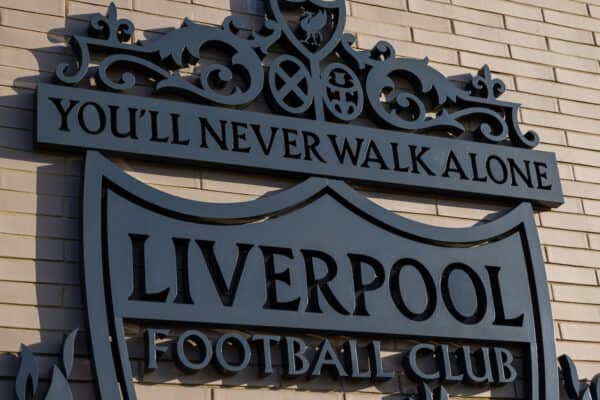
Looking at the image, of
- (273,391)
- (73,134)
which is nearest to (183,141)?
(73,134)

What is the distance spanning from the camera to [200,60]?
390 cm

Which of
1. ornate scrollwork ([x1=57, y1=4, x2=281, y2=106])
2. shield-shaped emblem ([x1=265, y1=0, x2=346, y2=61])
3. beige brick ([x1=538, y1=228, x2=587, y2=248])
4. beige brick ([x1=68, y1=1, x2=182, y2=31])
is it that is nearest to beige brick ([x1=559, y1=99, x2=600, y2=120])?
beige brick ([x1=538, y1=228, x2=587, y2=248])

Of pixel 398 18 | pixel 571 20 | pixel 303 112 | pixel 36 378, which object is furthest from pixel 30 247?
pixel 571 20

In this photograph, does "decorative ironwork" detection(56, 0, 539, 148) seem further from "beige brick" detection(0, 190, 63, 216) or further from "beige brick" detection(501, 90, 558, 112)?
"beige brick" detection(0, 190, 63, 216)

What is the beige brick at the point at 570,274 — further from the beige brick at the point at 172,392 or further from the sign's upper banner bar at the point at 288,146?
the beige brick at the point at 172,392

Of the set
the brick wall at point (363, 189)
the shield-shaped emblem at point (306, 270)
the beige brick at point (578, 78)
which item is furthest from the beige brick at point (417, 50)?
the shield-shaped emblem at point (306, 270)

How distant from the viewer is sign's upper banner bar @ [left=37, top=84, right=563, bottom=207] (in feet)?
11.6

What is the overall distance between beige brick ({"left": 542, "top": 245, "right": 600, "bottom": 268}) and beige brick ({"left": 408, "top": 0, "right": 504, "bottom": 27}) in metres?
1.02

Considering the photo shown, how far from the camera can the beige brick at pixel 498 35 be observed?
174 inches

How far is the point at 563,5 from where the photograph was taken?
471cm

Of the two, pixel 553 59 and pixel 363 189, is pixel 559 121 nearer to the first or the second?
pixel 553 59

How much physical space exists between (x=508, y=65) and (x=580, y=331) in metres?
1.15

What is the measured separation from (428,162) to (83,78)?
1279 mm

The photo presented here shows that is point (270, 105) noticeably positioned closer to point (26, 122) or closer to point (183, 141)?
point (183, 141)
